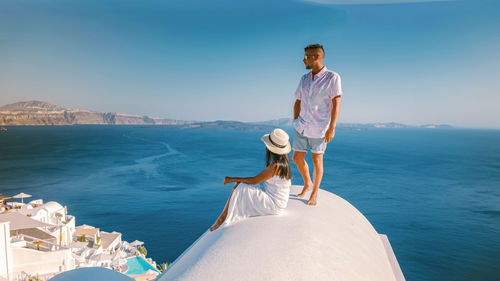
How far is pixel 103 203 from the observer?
4488 cm

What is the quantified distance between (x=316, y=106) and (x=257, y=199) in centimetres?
174

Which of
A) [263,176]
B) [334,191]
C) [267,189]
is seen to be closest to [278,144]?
[263,176]

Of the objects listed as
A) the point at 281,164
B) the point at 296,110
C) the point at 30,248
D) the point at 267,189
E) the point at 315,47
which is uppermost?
the point at 315,47

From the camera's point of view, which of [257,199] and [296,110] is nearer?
[257,199]

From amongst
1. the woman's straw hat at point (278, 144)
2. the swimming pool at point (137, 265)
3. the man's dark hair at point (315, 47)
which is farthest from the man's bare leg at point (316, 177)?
the swimming pool at point (137, 265)

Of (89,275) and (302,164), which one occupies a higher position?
(302,164)

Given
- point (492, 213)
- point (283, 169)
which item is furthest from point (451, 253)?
point (283, 169)

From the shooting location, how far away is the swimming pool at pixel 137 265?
19875 millimetres

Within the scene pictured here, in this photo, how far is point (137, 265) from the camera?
21.0 m

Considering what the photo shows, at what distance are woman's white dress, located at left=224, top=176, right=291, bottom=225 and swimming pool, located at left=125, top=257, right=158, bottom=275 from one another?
18896 millimetres

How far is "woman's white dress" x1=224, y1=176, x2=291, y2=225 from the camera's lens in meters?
3.92

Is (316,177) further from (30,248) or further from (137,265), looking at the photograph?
(137,265)

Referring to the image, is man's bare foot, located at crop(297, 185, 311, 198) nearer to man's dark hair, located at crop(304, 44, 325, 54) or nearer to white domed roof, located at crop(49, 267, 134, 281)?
man's dark hair, located at crop(304, 44, 325, 54)

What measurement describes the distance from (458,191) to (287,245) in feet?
203
